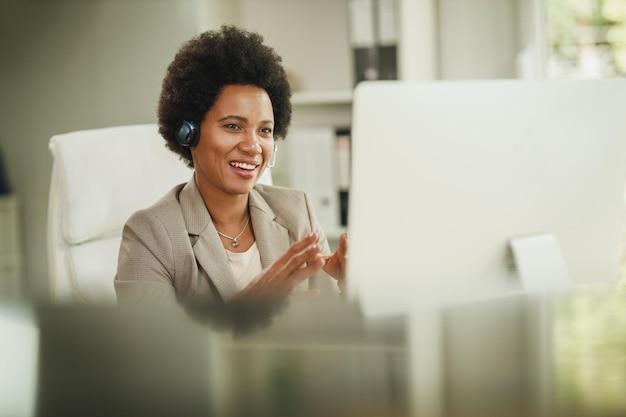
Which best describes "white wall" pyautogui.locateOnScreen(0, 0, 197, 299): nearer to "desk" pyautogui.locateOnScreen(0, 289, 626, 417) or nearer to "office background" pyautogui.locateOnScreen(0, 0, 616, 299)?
"office background" pyautogui.locateOnScreen(0, 0, 616, 299)

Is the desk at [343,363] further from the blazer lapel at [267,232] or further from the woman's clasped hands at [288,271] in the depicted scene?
the blazer lapel at [267,232]

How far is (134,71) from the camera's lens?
2.38m

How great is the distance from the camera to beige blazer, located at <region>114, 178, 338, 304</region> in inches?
43.3

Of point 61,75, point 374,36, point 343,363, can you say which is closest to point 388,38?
point 374,36

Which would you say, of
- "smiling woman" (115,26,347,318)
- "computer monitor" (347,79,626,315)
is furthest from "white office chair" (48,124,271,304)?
"computer monitor" (347,79,626,315)

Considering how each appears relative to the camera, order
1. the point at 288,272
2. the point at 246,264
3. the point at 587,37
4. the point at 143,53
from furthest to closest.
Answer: the point at 587,37
the point at 143,53
the point at 246,264
the point at 288,272

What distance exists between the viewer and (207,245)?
1.14 metres

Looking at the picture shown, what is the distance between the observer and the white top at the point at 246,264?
117cm

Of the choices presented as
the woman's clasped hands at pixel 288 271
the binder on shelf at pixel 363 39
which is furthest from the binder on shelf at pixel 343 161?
the woman's clasped hands at pixel 288 271

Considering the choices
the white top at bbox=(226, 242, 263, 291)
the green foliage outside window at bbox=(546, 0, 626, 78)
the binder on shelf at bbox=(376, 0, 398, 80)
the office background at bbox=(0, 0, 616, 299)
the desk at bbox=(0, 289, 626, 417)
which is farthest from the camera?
the green foliage outside window at bbox=(546, 0, 626, 78)

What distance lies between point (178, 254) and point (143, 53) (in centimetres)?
145

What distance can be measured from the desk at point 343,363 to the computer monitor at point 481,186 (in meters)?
0.21

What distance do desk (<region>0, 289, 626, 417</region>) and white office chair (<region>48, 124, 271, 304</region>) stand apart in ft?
2.82

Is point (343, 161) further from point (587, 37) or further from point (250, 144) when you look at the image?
point (587, 37)
